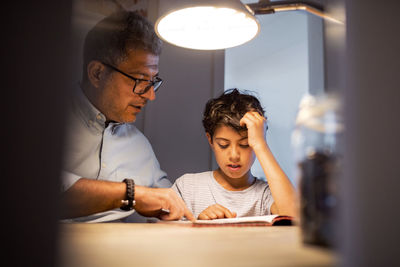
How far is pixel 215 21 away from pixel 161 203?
2.00 ft

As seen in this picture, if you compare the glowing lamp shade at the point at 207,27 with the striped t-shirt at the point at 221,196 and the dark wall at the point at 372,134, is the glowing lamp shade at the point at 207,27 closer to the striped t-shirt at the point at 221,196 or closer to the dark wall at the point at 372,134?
the dark wall at the point at 372,134

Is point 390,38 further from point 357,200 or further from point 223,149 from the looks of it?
point 223,149

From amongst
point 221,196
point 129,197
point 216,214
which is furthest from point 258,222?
point 221,196

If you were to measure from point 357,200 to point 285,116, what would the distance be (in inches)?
90.5

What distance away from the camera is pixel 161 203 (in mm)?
1109

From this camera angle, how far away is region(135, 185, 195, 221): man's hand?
109 centimetres

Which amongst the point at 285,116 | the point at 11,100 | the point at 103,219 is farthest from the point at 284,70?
the point at 11,100

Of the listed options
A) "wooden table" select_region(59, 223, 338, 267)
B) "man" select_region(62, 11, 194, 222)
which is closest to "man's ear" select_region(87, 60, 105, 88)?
"man" select_region(62, 11, 194, 222)

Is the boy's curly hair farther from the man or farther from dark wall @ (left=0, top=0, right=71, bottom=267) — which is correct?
dark wall @ (left=0, top=0, right=71, bottom=267)

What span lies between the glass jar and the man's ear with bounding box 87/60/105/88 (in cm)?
128

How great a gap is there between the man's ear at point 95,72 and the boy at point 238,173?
54 centimetres

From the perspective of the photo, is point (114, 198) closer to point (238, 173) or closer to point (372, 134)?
point (238, 173)

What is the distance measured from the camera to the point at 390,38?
39cm

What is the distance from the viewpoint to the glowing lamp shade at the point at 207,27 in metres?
0.97
